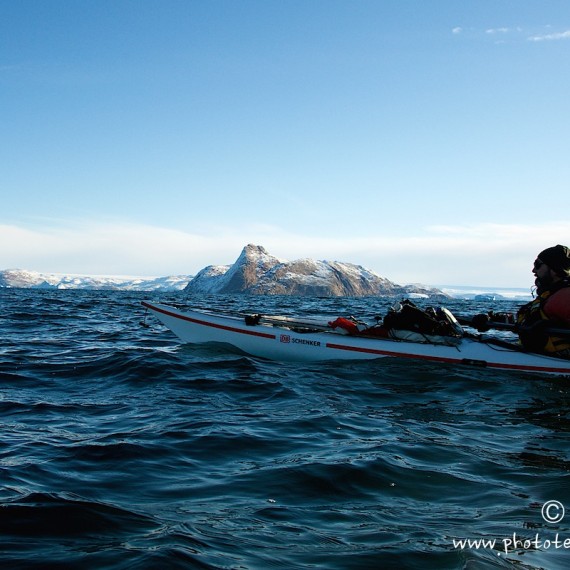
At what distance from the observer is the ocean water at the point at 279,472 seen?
11.6 ft

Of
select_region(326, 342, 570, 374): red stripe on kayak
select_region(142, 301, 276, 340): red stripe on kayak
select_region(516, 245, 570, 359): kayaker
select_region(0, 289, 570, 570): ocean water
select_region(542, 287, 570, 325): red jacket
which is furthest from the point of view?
select_region(142, 301, 276, 340): red stripe on kayak

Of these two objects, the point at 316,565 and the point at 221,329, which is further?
the point at 221,329

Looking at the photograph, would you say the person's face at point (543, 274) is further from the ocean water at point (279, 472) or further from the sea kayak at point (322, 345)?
the ocean water at point (279, 472)

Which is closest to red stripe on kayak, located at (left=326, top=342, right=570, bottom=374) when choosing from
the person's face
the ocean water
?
the ocean water

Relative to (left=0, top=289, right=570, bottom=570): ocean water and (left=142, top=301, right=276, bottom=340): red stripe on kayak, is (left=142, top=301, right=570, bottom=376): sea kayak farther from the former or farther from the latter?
(left=0, top=289, right=570, bottom=570): ocean water

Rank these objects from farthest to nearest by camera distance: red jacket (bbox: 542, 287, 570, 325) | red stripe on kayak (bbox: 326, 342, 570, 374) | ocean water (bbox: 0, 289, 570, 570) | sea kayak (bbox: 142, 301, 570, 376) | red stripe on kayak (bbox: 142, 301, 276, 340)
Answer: red stripe on kayak (bbox: 142, 301, 276, 340), sea kayak (bbox: 142, 301, 570, 376), red stripe on kayak (bbox: 326, 342, 570, 374), red jacket (bbox: 542, 287, 570, 325), ocean water (bbox: 0, 289, 570, 570)

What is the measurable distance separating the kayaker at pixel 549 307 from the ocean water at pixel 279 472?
106 cm

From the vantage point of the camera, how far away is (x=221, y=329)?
42.6ft

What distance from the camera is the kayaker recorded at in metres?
10.1

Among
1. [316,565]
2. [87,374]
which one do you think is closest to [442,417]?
[316,565]

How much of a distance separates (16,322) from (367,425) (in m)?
17.3

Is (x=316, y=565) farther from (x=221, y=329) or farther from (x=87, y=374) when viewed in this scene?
(x=221, y=329)

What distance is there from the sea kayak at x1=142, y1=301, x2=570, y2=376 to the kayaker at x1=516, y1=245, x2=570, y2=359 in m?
0.31

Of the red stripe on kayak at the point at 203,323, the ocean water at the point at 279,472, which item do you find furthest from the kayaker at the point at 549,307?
the red stripe on kayak at the point at 203,323
